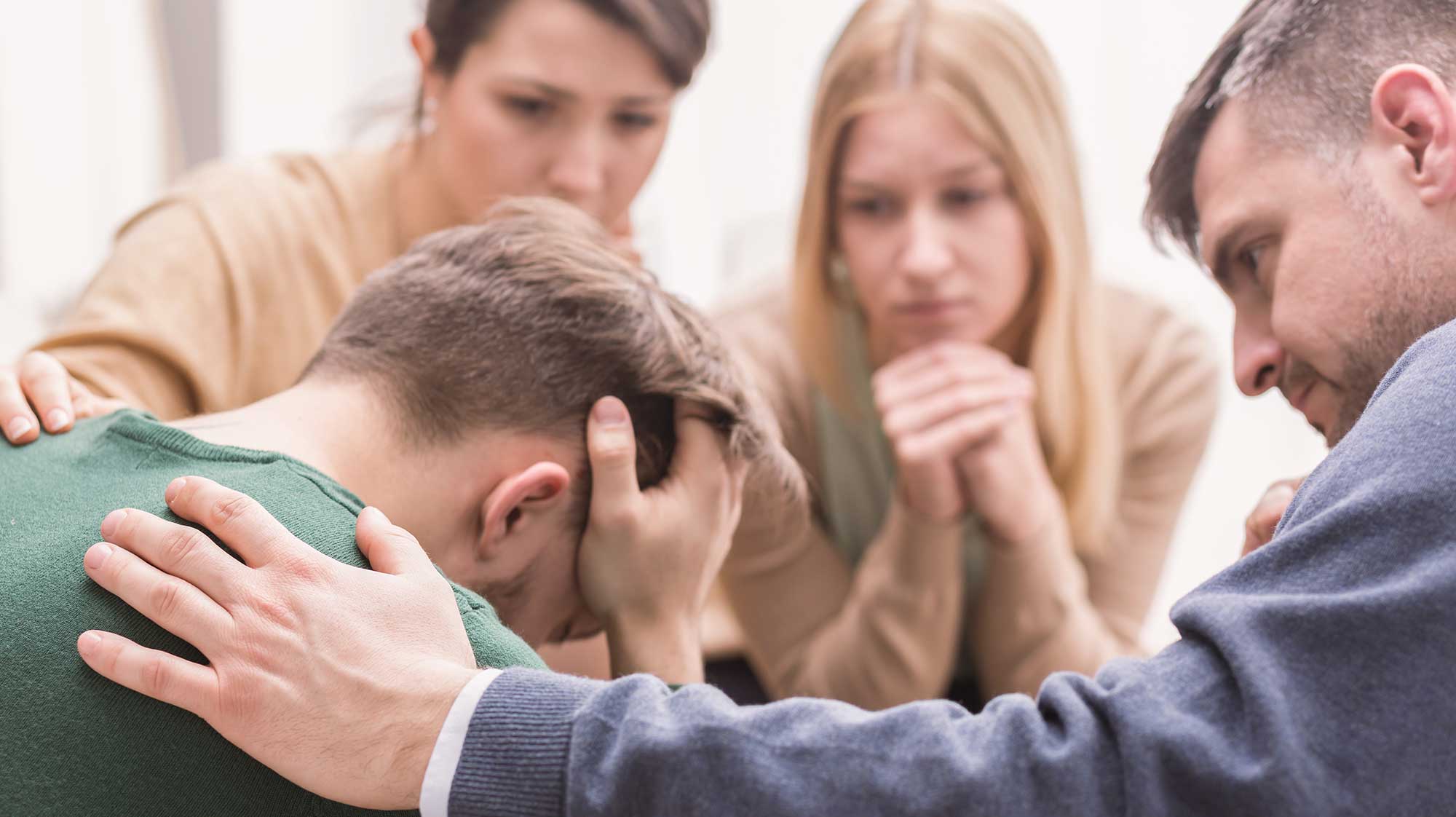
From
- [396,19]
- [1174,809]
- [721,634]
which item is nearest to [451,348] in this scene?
[1174,809]

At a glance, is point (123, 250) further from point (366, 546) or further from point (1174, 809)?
point (1174, 809)

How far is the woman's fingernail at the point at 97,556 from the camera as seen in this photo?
732mm

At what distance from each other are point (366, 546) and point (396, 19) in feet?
6.22

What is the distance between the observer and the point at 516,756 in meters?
0.69

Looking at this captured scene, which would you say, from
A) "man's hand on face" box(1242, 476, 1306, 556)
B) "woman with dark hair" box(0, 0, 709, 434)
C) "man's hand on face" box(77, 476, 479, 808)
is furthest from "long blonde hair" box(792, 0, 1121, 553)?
"man's hand on face" box(77, 476, 479, 808)

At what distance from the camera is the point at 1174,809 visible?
64cm

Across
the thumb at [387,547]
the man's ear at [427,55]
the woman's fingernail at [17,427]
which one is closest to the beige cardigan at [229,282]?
the man's ear at [427,55]

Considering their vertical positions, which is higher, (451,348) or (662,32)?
(662,32)

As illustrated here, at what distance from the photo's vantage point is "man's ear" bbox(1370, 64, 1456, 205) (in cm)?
85

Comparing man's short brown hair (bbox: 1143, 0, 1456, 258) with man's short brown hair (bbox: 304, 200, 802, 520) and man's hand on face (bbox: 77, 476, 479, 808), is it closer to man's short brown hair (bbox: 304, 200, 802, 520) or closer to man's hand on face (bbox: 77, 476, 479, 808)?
man's short brown hair (bbox: 304, 200, 802, 520)

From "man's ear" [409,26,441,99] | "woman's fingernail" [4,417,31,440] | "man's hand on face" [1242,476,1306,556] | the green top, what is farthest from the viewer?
the green top

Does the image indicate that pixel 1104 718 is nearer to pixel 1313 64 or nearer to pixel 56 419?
pixel 1313 64

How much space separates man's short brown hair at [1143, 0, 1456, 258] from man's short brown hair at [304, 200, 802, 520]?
17.0 inches

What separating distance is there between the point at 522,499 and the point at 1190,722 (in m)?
0.46
